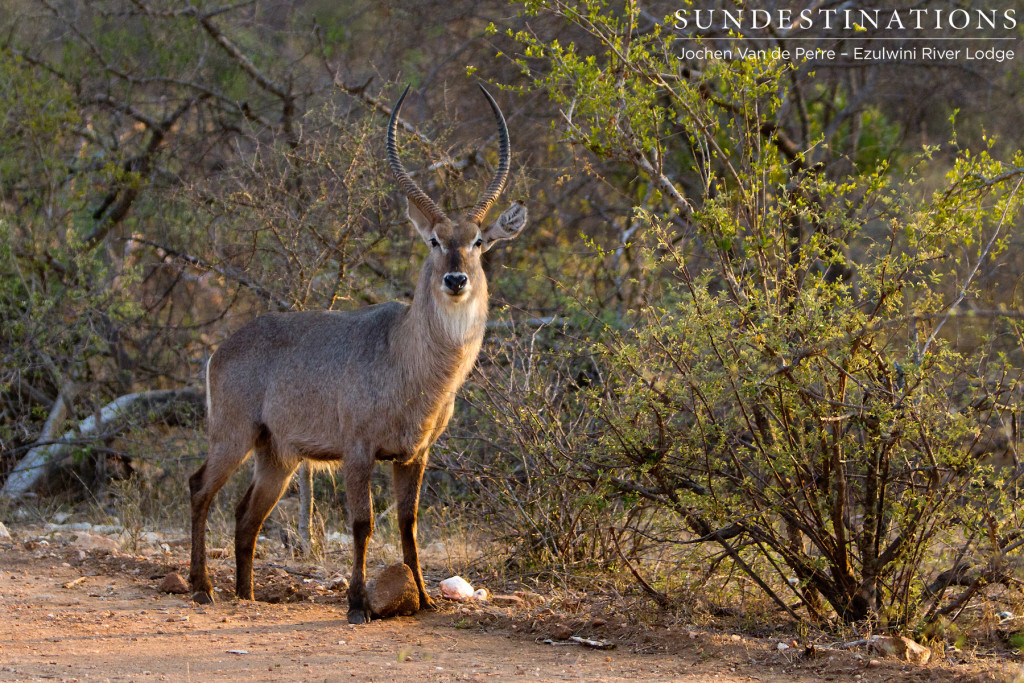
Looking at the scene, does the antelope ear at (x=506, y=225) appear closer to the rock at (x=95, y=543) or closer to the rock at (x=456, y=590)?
the rock at (x=456, y=590)

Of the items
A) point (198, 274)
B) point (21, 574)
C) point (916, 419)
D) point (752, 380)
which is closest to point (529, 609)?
point (752, 380)

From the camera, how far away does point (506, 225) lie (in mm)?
6695

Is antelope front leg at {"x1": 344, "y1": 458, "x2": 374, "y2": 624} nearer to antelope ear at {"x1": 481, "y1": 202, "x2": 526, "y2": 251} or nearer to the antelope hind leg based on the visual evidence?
the antelope hind leg

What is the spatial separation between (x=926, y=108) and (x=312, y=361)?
33.7ft

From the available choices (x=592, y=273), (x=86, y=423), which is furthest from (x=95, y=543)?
(x=592, y=273)

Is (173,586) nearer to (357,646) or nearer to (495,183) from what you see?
(357,646)

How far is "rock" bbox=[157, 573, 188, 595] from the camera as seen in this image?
689 centimetres

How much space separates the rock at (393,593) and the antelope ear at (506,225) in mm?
2071

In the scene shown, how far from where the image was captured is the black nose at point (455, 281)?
5.93 m

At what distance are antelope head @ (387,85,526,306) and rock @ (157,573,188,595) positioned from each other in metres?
2.63

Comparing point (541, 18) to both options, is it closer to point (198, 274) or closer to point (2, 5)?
point (198, 274)

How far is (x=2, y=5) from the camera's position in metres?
12.0

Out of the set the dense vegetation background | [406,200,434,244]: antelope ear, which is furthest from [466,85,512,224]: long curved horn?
the dense vegetation background

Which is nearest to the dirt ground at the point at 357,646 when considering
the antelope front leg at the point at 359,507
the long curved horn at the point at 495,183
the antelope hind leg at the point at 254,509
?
the antelope hind leg at the point at 254,509
